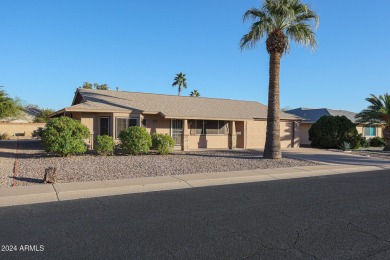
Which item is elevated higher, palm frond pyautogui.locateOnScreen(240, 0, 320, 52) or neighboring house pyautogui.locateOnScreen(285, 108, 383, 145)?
palm frond pyautogui.locateOnScreen(240, 0, 320, 52)

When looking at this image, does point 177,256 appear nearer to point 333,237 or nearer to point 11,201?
point 333,237

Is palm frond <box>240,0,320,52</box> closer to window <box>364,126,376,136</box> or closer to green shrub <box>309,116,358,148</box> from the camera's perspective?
green shrub <box>309,116,358,148</box>

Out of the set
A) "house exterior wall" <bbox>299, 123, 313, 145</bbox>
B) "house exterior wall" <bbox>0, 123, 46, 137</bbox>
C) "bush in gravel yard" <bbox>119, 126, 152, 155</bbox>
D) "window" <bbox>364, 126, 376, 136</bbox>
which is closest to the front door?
"bush in gravel yard" <bbox>119, 126, 152, 155</bbox>

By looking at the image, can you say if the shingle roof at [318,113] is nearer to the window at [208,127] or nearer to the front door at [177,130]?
the window at [208,127]

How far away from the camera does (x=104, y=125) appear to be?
20.9 meters

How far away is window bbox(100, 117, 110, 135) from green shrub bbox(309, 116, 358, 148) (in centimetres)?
1868

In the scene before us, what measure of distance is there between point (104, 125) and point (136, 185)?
11.5 metres

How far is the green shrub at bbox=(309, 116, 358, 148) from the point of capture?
28.5 meters

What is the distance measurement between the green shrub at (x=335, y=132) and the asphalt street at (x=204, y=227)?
20.4 m

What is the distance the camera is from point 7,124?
153 ft

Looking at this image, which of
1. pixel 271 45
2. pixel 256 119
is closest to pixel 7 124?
pixel 256 119

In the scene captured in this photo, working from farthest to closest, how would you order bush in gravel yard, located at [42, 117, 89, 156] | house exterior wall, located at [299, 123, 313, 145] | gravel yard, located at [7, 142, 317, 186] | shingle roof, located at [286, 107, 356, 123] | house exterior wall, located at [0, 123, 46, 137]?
house exterior wall, located at [0, 123, 46, 137] → shingle roof, located at [286, 107, 356, 123] → house exterior wall, located at [299, 123, 313, 145] → bush in gravel yard, located at [42, 117, 89, 156] → gravel yard, located at [7, 142, 317, 186]

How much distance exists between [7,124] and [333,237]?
164 ft

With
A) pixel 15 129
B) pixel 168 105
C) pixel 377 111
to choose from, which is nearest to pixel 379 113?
pixel 377 111
